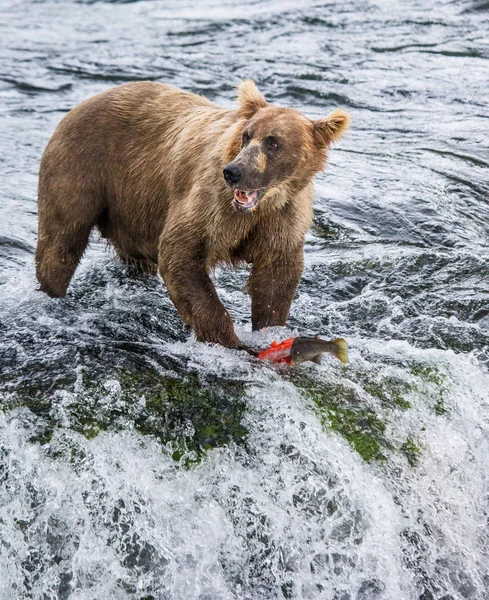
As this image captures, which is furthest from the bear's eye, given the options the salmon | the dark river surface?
the dark river surface

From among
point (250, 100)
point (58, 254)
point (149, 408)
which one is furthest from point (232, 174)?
point (58, 254)

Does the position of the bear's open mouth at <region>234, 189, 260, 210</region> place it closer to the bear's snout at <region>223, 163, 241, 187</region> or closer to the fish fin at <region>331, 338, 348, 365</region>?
the bear's snout at <region>223, 163, 241, 187</region>

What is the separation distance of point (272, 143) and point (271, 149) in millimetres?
29

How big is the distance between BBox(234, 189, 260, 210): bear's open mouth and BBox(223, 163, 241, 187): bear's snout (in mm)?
93

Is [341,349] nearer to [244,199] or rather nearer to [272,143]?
[244,199]

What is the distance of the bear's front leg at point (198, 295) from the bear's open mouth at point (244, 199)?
474 mm

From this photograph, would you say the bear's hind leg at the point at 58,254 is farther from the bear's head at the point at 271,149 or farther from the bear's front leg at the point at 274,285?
the bear's head at the point at 271,149

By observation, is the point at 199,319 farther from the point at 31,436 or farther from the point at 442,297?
the point at 442,297

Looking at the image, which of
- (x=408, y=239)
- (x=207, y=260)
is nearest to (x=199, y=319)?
(x=207, y=260)

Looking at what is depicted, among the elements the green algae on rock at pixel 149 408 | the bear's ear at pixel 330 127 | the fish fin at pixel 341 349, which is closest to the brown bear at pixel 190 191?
the bear's ear at pixel 330 127

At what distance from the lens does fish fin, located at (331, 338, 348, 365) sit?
4414mm

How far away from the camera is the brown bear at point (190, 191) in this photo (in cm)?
448

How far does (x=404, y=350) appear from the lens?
5.03m

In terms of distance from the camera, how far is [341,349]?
14.5 ft
